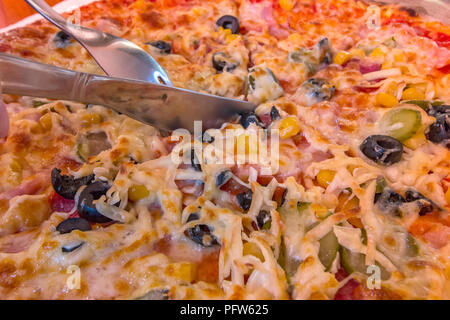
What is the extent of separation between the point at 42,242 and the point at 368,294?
1.35m

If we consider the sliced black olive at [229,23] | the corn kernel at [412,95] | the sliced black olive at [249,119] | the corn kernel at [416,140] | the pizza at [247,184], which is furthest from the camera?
the sliced black olive at [229,23]

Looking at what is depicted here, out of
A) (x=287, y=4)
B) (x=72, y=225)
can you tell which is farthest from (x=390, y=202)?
(x=287, y=4)

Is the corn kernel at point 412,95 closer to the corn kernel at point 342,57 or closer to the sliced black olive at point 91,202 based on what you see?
the corn kernel at point 342,57

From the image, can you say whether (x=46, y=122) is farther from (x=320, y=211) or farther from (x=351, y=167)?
(x=351, y=167)

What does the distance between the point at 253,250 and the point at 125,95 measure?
41.4 inches

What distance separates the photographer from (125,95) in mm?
2029

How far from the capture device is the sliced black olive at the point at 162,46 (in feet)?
9.53

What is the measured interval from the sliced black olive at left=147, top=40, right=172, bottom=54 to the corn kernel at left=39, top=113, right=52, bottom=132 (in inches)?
40.8

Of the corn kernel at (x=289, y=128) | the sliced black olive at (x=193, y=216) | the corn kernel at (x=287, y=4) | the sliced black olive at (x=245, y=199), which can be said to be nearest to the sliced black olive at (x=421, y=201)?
A: the corn kernel at (x=289, y=128)
